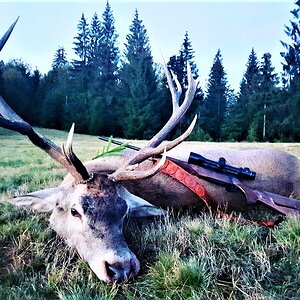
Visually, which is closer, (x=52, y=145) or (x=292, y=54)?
(x=52, y=145)

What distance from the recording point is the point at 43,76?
40125 millimetres

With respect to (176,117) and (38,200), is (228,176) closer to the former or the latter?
(176,117)

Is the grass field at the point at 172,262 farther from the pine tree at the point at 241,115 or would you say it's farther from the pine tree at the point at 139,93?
the pine tree at the point at 241,115

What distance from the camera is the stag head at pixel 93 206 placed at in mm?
3160

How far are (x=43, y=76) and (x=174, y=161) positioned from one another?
123 ft

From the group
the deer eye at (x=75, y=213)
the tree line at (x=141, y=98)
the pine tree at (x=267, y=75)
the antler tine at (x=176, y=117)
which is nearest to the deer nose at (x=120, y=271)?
the deer eye at (x=75, y=213)

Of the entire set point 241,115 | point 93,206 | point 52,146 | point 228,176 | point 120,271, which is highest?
point 241,115

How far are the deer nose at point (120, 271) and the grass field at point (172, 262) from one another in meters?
0.06

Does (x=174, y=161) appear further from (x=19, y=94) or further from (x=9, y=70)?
(x=9, y=70)

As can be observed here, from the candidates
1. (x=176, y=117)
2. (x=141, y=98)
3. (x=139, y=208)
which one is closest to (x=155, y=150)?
(x=139, y=208)

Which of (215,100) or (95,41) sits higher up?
(95,41)

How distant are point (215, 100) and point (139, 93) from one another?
1060 cm

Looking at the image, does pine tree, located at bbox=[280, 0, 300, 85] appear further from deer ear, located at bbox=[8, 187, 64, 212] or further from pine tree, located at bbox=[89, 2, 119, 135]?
deer ear, located at bbox=[8, 187, 64, 212]

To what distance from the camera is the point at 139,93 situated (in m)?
34.8
